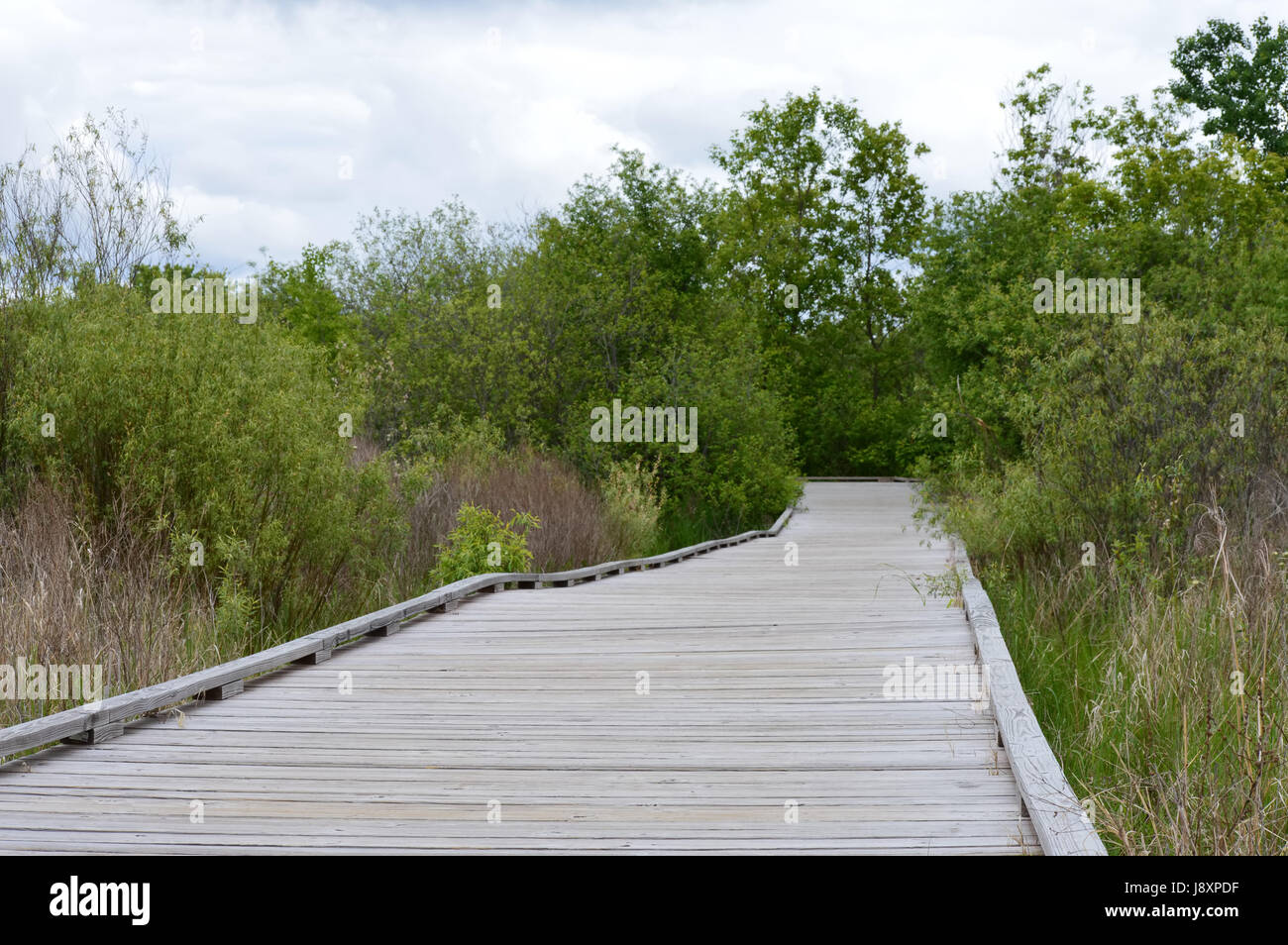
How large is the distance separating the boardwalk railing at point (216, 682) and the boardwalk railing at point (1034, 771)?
11.8ft

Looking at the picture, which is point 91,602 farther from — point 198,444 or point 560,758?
point 560,758

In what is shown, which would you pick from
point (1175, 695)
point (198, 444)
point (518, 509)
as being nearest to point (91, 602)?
point (198, 444)

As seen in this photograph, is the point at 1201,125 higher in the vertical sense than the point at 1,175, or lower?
higher

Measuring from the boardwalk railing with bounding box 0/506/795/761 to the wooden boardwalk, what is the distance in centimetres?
9

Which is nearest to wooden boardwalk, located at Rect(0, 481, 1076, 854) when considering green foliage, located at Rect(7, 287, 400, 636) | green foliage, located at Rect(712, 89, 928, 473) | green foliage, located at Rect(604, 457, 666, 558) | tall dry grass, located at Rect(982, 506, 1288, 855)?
tall dry grass, located at Rect(982, 506, 1288, 855)

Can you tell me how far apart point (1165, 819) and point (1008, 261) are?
21.9 metres

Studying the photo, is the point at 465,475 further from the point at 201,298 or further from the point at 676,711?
the point at 676,711

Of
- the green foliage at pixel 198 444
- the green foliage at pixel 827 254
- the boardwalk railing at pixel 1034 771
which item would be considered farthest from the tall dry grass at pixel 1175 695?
the green foliage at pixel 827 254

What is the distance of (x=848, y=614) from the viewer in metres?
8.34

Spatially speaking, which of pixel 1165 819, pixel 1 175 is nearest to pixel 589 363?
pixel 1 175

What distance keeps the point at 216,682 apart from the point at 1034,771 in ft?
12.2

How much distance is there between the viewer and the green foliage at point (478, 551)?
10.3 metres

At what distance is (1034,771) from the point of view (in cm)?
389

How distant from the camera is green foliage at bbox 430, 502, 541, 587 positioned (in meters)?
10.3
